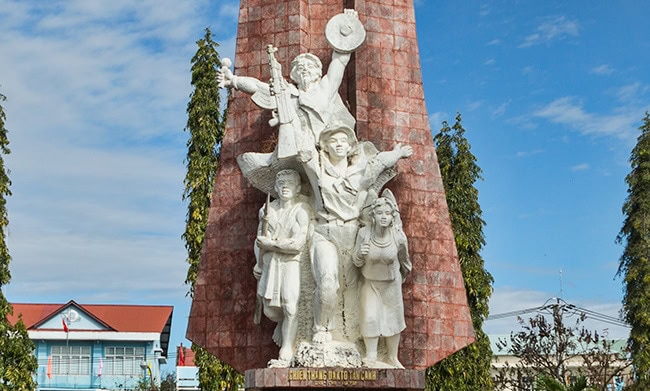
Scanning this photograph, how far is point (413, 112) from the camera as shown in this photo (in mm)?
12344

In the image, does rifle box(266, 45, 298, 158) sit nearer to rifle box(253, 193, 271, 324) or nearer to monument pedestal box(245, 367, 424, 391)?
rifle box(253, 193, 271, 324)

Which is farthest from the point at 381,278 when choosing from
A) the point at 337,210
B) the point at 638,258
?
the point at 638,258

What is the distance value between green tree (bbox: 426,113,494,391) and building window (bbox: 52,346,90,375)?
1596 centimetres

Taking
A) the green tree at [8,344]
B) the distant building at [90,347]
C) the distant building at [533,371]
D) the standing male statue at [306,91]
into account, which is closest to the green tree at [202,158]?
the green tree at [8,344]

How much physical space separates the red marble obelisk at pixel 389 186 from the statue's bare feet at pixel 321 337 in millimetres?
1105

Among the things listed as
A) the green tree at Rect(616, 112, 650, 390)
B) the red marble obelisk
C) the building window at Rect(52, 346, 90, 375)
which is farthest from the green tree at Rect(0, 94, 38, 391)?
the building window at Rect(52, 346, 90, 375)

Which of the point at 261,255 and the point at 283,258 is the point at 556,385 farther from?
the point at 261,255

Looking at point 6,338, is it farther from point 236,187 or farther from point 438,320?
point 438,320

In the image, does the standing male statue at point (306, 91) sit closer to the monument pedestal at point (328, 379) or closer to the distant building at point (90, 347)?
the monument pedestal at point (328, 379)

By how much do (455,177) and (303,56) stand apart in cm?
1127

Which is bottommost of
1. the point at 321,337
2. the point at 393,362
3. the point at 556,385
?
the point at 556,385

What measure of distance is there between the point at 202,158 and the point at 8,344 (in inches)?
207

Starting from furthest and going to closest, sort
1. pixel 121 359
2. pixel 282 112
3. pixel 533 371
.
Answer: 1. pixel 121 359
2. pixel 533 371
3. pixel 282 112

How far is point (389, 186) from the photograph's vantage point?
1200 cm
